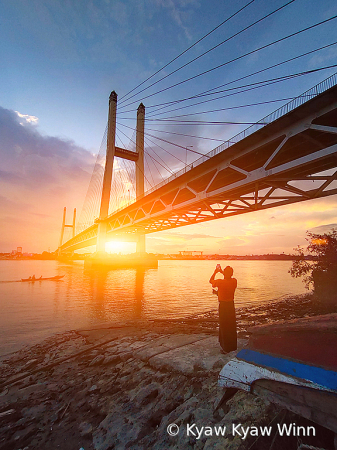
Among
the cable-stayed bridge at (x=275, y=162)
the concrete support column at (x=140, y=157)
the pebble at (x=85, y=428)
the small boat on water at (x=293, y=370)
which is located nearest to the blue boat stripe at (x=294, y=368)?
the small boat on water at (x=293, y=370)

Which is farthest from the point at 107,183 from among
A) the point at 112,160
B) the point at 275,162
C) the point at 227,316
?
the point at 227,316

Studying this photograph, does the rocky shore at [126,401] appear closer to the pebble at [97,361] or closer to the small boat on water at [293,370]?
the pebble at [97,361]

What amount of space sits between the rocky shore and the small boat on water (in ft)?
0.52

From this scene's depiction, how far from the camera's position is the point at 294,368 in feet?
7.77

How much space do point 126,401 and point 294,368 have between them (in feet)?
8.24

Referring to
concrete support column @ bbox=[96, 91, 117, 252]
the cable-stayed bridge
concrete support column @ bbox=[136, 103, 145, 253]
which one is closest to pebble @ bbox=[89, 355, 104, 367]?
the cable-stayed bridge

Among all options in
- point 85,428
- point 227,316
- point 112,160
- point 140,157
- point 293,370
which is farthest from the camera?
point 140,157

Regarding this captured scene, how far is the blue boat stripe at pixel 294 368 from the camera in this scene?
6.94 feet

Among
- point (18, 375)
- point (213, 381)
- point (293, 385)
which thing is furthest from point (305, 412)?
point (18, 375)

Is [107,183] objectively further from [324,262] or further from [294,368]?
[294,368]

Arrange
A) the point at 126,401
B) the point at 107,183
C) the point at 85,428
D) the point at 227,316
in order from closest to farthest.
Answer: the point at 85,428 → the point at 126,401 → the point at 227,316 → the point at 107,183

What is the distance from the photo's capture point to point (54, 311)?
40.2 feet

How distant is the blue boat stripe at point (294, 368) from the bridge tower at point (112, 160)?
1549 inches

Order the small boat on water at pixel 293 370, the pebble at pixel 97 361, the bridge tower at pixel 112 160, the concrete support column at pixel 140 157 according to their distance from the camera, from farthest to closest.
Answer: the concrete support column at pixel 140 157
the bridge tower at pixel 112 160
the pebble at pixel 97 361
the small boat on water at pixel 293 370
